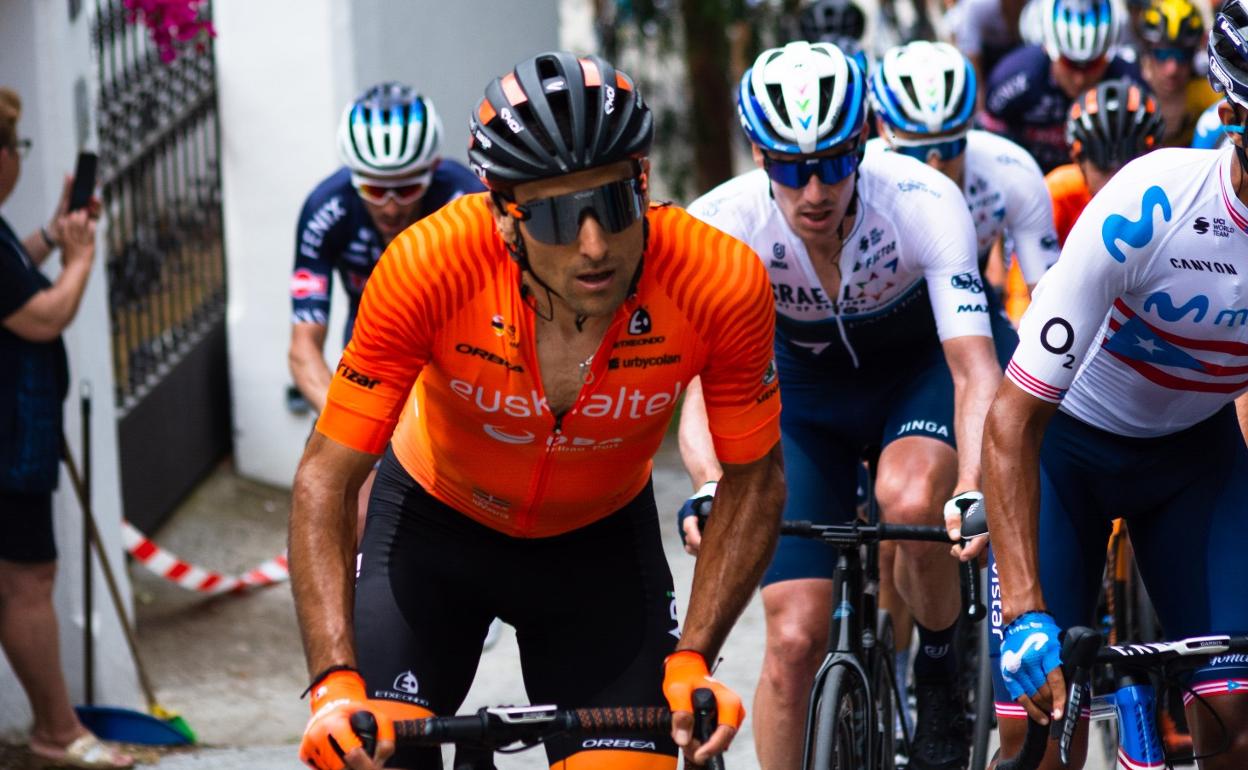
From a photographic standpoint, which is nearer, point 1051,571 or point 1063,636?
point 1063,636

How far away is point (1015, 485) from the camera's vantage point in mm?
3713

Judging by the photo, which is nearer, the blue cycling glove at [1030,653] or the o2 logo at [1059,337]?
the blue cycling glove at [1030,653]

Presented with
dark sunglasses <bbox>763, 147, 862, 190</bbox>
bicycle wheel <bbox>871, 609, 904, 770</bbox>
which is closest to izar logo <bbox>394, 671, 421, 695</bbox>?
bicycle wheel <bbox>871, 609, 904, 770</bbox>

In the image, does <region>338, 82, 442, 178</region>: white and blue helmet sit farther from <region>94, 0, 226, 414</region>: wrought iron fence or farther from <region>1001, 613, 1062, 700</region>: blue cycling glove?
<region>1001, 613, 1062, 700</region>: blue cycling glove

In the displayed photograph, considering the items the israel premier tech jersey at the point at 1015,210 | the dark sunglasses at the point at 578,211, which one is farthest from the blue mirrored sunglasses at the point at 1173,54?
the dark sunglasses at the point at 578,211

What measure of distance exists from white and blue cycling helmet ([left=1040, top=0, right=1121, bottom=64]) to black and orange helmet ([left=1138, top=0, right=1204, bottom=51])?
270mm

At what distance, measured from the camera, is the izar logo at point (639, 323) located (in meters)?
3.55

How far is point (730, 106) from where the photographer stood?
13609mm

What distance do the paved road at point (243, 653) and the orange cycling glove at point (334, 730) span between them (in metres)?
3.12

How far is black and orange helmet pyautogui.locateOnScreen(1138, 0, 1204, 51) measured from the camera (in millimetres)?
8921

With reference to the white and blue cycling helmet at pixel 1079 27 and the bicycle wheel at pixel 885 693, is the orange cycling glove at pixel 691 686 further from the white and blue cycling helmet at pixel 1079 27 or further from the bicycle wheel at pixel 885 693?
the white and blue cycling helmet at pixel 1079 27

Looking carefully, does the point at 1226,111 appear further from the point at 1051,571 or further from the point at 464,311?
the point at 464,311

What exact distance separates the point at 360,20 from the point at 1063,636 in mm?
6915

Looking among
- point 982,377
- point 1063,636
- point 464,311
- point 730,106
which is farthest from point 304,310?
point 730,106
